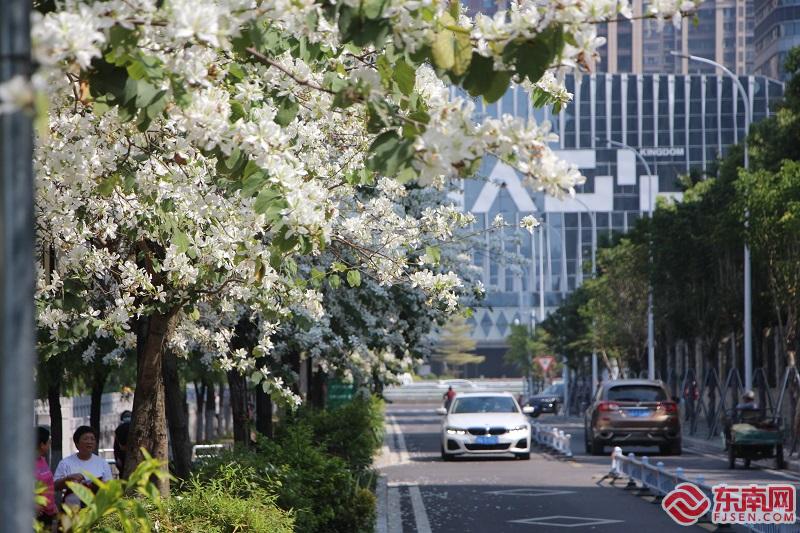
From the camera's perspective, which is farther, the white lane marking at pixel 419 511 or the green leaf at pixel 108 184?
the white lane marking at pixel 419 511

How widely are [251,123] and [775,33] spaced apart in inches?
4992

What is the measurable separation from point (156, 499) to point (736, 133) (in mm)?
110220

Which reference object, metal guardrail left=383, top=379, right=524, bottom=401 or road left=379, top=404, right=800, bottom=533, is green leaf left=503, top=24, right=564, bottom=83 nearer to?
road left=379, top=404, right=800, bottom=533

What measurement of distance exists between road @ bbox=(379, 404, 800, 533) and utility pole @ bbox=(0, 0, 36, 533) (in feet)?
42.4

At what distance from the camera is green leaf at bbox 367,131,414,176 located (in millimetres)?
5027

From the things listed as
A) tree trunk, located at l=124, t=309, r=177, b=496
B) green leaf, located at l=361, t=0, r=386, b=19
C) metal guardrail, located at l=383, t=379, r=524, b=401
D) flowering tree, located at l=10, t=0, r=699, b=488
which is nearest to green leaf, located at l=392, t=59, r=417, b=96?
flowering tree, located at l=10, t=0, r=699, b=488

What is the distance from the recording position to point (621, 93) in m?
114

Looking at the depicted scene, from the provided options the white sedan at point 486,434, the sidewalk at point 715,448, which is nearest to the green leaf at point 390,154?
the sidewalk at point 715,448

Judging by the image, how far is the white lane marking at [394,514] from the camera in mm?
16731

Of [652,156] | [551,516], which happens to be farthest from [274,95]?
[652,156]

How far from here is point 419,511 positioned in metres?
Result: 19.2

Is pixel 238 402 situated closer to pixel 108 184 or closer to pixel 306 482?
pixel 306 482

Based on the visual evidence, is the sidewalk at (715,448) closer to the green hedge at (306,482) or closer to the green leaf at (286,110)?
the green hedge at (306,482)

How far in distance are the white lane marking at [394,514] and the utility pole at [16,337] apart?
43.6 ft
